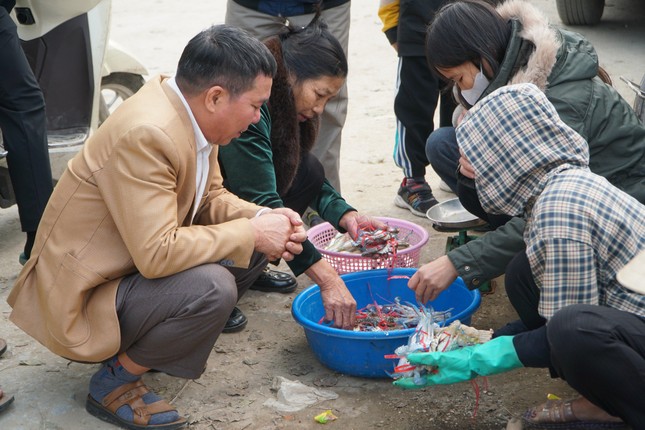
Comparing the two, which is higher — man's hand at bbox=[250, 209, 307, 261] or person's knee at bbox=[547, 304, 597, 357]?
person's knee at bbox=[547, 304, 597, 357]

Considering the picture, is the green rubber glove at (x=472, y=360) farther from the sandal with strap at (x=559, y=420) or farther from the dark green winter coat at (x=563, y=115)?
the dark green winter coat at (x=563, y=115)

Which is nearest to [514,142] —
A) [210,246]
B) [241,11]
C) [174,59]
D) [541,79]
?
[541,79]

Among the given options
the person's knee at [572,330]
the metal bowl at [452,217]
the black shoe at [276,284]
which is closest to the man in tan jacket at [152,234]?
the person's knee at [572,330]

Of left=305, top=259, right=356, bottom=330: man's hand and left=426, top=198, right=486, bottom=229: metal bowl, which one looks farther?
left=426, top=198, right=486, bottom=229: metal bowl

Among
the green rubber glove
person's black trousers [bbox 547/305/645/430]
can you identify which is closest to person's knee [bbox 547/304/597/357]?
person's black trousers [bbox 547/305/645/430]

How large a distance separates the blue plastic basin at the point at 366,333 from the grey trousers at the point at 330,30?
1140 mm

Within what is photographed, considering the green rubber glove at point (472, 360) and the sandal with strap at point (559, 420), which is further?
the sandal with strap at point (559, 420)

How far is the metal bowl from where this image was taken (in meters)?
3.94

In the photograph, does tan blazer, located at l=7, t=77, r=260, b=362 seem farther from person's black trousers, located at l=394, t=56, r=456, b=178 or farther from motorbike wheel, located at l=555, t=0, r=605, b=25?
motorbike wheel, located at l=555, t=0, r=605, b=25

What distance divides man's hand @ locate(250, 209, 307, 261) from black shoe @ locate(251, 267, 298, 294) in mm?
963

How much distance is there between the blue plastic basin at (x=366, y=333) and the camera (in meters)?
3.09

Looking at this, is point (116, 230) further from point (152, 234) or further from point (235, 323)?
point (235, 323)

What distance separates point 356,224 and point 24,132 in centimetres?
147

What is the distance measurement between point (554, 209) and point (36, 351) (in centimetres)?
200
